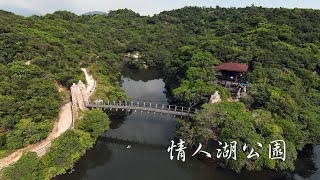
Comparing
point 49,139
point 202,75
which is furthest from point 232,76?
point 49,139

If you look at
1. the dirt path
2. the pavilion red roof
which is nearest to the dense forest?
the dirt path

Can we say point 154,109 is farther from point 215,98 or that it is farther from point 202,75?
point 202,75

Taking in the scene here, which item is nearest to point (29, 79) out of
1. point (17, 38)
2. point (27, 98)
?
point (27, 98)

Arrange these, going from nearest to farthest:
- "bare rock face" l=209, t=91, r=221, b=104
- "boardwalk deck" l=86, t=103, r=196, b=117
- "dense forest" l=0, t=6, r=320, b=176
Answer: "dense forest" l=0, t=6, r=320, b=176 → "bare rock face" l=209, t=91, r=221, b=104 → "boardwalk deck" l=86, t=103, r=196, b=117

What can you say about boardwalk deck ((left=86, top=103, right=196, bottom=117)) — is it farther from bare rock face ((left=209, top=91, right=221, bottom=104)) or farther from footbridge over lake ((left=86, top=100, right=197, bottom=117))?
bare rock face ((left=209, top=91, right=221, bottom=104))

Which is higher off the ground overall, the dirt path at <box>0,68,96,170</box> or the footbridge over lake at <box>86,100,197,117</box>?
the footbridge over lake at <box>86,100,197,117</box>

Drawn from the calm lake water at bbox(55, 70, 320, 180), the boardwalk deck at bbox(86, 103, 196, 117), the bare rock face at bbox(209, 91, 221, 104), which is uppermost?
the bare rock face at bbox(209, 91, 221, 104)

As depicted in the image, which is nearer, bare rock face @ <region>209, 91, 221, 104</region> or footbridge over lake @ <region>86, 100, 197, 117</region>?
bare rock face @ <region>209, 91, 221, 104</region>
